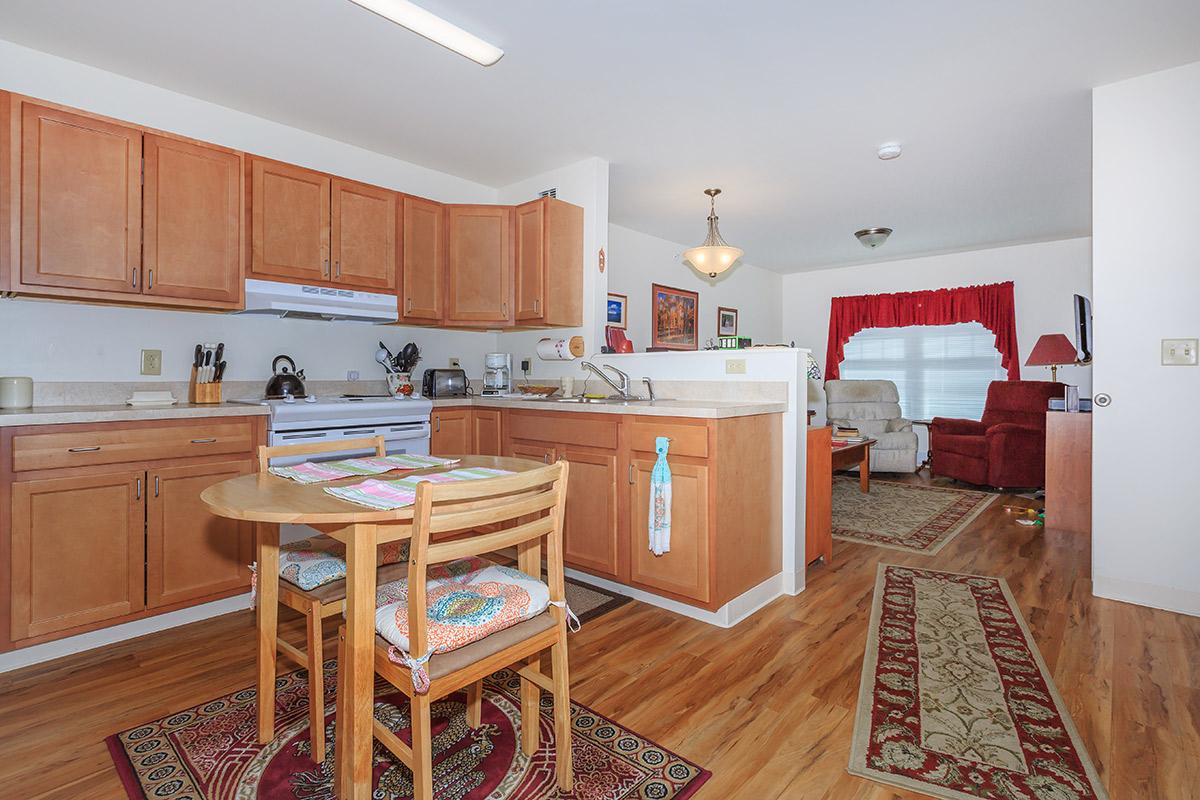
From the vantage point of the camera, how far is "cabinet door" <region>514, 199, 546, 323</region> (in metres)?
3.67

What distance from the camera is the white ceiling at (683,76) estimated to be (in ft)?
7.47

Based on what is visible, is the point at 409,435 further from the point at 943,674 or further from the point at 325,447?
the point at 943,674

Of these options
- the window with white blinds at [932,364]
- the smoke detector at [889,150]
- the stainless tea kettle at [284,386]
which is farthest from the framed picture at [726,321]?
the stainless tea kettle at [284,386]

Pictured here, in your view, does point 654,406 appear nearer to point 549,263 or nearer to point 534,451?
point 534,451

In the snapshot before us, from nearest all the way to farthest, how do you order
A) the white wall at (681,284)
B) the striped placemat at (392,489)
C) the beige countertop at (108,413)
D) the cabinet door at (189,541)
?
the striped placemat at (392,489), the beige countertop at (108,413), the cabinet door at (189,541), the white wall at (681,284)

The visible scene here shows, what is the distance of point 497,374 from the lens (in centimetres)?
404

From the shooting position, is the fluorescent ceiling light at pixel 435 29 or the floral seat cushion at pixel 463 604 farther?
the fluorescent ceiling light at pixel 435 29

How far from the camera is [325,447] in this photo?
1.99 metres

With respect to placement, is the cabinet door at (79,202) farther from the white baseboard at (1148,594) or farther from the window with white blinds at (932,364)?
the window with white blinds at (932,364)

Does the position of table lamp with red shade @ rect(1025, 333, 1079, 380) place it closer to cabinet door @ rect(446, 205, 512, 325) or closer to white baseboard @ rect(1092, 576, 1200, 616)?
white baseboard @ rect(1092, 576, 1200, 616)

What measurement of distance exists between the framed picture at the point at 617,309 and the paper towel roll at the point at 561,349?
4.92ft

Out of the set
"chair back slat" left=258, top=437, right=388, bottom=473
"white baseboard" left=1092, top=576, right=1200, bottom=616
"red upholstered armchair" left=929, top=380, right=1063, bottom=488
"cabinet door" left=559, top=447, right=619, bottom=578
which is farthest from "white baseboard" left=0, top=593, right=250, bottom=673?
"red upholstered armchair" left=929, top=380, right=1063, bottom=488

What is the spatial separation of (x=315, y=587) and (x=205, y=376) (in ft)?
6.10

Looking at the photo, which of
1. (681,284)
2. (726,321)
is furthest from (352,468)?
(726,321)
